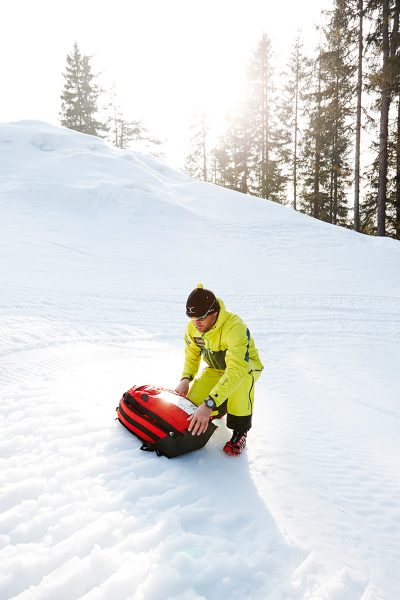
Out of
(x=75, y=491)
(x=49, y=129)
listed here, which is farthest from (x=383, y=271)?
(x=49, y=129)

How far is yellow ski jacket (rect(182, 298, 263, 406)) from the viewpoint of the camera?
3037mm

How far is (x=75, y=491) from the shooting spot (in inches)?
101

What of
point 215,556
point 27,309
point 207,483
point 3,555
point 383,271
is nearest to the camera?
point 3,555

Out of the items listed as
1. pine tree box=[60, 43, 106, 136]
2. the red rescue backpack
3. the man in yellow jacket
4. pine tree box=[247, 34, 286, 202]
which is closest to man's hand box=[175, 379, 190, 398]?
the man in yellow jacket

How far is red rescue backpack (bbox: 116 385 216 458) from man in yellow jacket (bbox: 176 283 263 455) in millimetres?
132

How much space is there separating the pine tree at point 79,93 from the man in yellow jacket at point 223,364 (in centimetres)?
3846

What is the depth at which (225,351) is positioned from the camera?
3404mm

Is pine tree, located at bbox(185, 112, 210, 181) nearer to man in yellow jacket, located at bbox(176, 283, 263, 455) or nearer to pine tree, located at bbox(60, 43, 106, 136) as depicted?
pine tree, located at bbox(60, 43, 106, 136)

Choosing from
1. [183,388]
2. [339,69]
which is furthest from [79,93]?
[183,388]

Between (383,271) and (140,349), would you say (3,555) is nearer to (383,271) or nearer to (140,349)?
(140,349)

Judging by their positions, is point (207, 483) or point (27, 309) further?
point (27, 309)

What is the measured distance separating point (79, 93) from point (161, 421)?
39897mm

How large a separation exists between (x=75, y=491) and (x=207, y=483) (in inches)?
37.4

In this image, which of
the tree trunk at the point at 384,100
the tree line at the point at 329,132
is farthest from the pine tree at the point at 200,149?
the tree trunk at the point at 384,100
